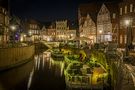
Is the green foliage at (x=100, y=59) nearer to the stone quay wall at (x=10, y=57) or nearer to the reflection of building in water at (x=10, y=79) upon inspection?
the reflection of building in water at (x=10, y=79)

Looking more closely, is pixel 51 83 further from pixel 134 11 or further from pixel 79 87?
pixel 134 11

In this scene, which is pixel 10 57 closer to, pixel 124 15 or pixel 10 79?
pixel 10 79

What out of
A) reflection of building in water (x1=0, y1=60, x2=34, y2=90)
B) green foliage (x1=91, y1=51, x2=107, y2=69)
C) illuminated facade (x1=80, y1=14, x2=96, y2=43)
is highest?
illuminated facade (x1=80, y1=14, x2=96, y2=43)

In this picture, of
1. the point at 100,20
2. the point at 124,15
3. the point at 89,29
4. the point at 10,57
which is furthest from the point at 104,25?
the point at 10,57

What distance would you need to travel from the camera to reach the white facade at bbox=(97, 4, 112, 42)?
83.1 meters

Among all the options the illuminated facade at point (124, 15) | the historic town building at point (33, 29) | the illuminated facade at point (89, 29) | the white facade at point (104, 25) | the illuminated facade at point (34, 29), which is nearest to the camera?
the illuminated facade at point (124, 15)

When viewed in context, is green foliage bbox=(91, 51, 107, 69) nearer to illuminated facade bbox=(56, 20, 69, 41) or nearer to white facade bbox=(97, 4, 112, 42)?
white facade bbox=(97, 4, 112, 42)

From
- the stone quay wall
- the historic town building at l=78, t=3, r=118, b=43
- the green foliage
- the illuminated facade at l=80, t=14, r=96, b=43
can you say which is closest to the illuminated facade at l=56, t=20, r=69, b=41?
the historic town building at l=78, t=3, r=118, b=43

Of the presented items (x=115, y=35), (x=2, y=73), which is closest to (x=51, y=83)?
(x=2, y=73)

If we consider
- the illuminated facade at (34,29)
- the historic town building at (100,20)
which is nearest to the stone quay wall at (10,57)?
the historic town building at (100,20)

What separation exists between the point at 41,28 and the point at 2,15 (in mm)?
95100

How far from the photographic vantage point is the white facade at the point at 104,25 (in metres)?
83.1

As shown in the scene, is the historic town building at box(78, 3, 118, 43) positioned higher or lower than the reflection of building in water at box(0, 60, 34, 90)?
higher

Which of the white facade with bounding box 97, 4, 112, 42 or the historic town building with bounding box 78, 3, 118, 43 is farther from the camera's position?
the white facade with bounding box 97, 4, 112, 42
